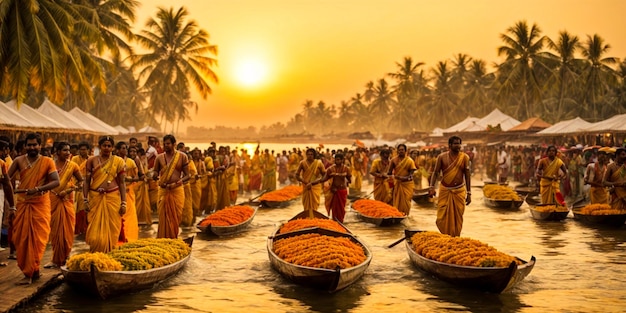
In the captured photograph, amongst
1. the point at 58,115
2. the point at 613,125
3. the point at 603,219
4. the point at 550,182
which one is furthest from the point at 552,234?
the point at 58,115

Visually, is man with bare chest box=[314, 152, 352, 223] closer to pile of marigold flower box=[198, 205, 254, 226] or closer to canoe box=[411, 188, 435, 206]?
pile of marigold flower box=[198, 205, 254, 226]

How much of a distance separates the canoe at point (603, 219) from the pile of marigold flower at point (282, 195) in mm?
10209

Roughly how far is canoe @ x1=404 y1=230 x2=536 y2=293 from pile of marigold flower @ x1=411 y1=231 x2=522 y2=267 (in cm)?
12

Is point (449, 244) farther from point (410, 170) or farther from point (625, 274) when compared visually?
point (410, 170)

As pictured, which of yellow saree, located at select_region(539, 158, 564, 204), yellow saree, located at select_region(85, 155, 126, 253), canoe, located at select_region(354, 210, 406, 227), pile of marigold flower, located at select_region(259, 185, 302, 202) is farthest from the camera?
pile of marigold flower, located at select_region(259, 185, 302, 202)

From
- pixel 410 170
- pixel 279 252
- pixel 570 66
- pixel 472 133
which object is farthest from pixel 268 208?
pixel 570 66

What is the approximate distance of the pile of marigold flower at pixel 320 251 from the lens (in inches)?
319

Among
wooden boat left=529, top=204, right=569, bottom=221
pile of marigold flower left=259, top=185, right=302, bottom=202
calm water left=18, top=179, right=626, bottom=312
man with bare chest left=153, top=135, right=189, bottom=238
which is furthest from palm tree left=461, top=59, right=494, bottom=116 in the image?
man with bare chest left=153, top=135, right=189, bottom=238

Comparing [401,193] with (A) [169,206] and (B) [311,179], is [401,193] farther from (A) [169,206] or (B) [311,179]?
(A) [169,206]

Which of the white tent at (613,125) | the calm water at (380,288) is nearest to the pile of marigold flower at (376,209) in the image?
the calm water at (380,288)

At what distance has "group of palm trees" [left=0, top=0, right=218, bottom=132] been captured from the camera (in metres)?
16.3

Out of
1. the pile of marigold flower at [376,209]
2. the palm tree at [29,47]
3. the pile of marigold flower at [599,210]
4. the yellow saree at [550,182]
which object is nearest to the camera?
the pile of marigold flower at [599,210]

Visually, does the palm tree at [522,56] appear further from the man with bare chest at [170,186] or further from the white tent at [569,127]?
the man with bare chest at [170,186]

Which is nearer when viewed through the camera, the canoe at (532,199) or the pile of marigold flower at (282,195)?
the pile of marigold flower at (282,195)
